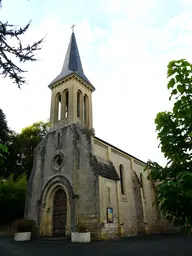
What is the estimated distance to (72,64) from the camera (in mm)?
22984

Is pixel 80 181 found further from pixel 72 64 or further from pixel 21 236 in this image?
pixel 72 64

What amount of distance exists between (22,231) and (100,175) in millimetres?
6900

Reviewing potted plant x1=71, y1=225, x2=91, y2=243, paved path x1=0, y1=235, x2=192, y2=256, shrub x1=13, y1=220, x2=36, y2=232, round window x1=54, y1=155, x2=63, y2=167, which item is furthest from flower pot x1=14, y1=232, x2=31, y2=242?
round window x1=54, y1=155, x2=63, y2=167

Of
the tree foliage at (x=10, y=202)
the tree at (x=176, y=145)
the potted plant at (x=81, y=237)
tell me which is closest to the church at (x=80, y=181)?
the potted plant at (x=81, y=237)

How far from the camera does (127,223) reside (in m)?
16.8

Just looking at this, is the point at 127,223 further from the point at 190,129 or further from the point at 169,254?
the point at 190,129

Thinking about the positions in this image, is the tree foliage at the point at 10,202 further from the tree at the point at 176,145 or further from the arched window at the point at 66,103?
the tree at the point at 176,145

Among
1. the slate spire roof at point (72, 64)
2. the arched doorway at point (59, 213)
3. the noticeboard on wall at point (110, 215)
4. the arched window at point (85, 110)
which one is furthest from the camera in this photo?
the slate spire roof at point (72, 64)

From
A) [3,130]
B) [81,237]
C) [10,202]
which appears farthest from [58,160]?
[3,130]

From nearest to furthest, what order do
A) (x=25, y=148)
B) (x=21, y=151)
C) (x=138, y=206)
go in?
1. (x=138, y=206)
2. (x=21, y=151)
3. (x=25, y=148)

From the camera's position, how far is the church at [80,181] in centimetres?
1459

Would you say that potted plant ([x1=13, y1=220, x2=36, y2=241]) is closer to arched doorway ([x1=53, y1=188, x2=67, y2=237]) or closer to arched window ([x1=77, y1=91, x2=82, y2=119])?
arched doorway ([x1=53, y1=188, x2=67, y2=237])

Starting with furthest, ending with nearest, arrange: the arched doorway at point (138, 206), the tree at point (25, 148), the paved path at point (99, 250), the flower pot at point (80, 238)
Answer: the tree at point (25, 148)
the arched doorway at point (138, 206)
the flower pot at point (80, 238)
the paved path at point (99, 250)

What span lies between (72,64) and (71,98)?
212 inches
